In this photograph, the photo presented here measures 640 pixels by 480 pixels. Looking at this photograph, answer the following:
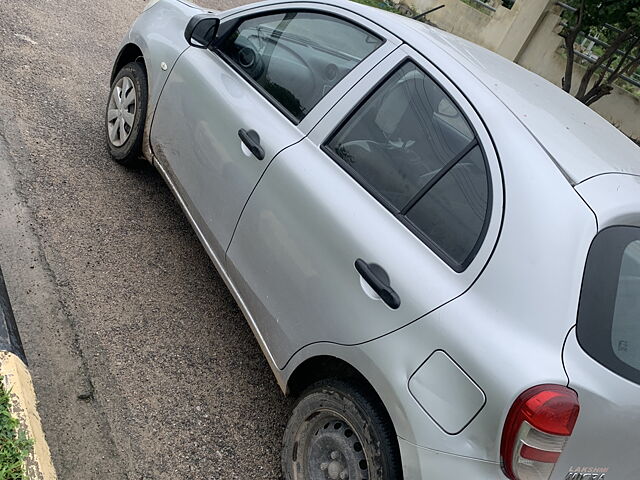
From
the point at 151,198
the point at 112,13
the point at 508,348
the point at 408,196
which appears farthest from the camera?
the point at 112,13

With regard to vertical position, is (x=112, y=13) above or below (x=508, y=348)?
below

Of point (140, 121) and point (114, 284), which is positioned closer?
point (114, 284)

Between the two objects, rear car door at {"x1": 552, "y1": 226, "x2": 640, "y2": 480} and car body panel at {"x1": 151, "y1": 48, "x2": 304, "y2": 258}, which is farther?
car body panel at {"x1": 151, "y1": 48, "x2": 304, "y2": 258}

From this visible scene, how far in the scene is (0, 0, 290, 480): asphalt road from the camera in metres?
2.68

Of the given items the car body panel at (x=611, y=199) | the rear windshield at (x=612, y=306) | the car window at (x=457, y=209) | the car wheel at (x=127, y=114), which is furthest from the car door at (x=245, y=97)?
the rear windshield at (x=612, y=306)

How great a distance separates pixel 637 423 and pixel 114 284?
2.61 metres

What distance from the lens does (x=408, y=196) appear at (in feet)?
7.85

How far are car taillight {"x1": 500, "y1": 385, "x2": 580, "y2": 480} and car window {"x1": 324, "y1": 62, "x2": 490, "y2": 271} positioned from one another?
0.52m

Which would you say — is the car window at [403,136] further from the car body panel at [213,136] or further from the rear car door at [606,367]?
the rear car door at [606,367]

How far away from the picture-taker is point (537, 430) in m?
1.84

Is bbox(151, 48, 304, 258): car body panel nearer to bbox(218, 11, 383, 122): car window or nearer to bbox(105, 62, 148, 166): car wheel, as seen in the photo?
bbox(218, 11, 383, 122): car window

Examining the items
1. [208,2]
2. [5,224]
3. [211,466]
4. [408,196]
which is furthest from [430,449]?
[208,2]

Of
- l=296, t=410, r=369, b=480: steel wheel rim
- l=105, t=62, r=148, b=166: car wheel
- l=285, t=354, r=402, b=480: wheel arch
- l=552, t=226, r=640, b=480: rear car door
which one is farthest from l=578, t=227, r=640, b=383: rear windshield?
l=105, t=62, r=148, b=166: car wheel

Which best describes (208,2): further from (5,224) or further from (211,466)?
(211,466)
